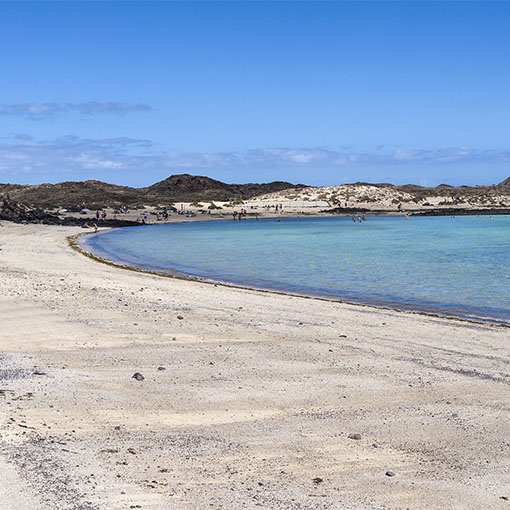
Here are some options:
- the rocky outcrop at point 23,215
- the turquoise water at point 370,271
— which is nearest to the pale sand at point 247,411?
the turquoise water at point 370,271

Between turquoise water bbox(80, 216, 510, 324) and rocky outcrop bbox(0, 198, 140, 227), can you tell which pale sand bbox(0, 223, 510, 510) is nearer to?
turquoise water bbox(80, 216, 510, 324)

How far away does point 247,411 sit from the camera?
7.98 meters

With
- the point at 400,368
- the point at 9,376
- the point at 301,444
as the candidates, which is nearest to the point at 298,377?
the point at 400,368

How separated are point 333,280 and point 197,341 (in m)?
14.9

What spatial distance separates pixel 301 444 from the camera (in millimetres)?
6906

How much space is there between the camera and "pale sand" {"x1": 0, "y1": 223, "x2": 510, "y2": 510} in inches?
223

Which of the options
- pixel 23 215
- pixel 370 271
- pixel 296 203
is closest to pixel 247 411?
pixel 370 271

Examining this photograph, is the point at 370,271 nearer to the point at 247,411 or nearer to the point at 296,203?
the point at 247,411

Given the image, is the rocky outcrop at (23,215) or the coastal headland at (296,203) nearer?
the rocky outcrop at (23,215)

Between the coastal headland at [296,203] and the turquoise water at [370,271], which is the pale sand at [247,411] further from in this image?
the coastal headland at [296,203]

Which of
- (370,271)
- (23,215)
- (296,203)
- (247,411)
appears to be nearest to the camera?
(247,411)

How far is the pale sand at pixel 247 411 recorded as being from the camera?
5655mm

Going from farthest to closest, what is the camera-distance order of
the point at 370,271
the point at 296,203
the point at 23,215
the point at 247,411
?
1. the point at 296,203
2. the point at 23,215
3. the point at 370,271
4. the point at 247,411

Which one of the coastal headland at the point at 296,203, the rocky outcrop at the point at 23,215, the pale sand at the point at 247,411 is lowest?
the pale sand at the point at 247,411
